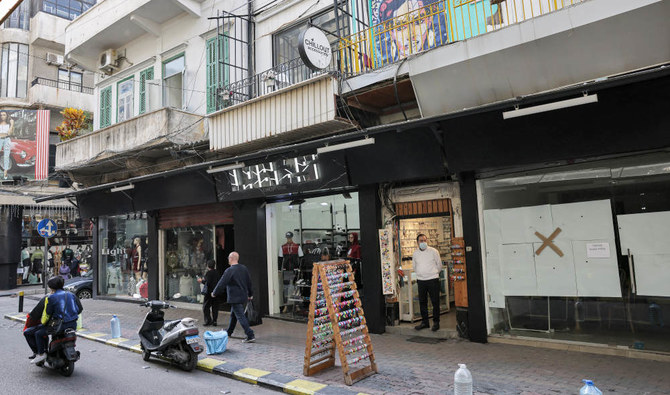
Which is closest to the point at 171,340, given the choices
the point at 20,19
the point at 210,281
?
the point at 210,281

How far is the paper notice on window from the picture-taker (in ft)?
23.1

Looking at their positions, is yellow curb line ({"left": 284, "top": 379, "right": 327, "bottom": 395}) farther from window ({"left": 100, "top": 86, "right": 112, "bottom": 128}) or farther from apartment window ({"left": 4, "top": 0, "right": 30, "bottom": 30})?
apartment window ({"left": 4, "top": 0, "right": 30, "bottom": 30})

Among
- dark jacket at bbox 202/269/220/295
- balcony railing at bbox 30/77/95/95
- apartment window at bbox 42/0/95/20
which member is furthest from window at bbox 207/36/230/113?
apartment window at bbox 42/0/95/20

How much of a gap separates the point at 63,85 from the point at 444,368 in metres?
27.1

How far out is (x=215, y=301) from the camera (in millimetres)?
10641

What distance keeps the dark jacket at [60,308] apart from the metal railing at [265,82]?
6087 mm

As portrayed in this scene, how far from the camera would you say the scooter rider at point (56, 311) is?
673cm

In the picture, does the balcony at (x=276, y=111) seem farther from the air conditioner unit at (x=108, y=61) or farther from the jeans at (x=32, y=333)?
the air conditioner unit at (x=108, y=61)

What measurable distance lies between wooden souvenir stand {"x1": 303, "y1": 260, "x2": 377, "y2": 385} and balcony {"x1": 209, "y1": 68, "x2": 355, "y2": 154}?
355 centimetres

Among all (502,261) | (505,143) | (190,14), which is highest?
(190,14)

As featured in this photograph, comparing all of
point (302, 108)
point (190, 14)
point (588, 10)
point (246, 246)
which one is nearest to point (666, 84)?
point (588, 10)

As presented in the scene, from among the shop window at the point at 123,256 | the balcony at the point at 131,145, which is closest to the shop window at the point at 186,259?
the shop window at the point at 123,256

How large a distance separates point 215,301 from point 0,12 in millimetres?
7530

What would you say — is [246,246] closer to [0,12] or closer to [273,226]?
[273,226]
